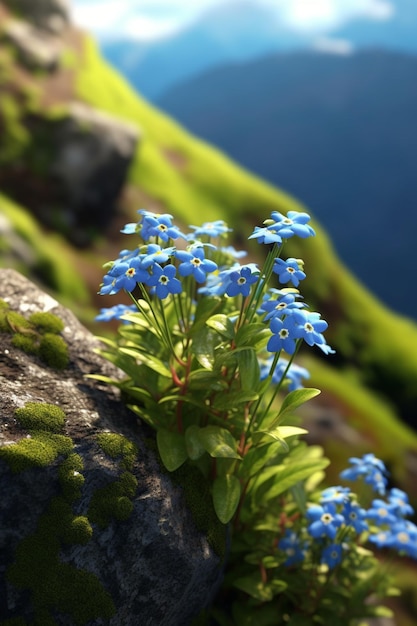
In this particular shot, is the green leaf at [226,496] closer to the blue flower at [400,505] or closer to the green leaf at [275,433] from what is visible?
the green leaf at [275,433]

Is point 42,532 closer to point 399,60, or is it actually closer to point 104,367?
point 104,367

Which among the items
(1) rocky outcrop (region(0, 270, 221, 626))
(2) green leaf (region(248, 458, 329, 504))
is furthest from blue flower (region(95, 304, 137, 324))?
(2) green leaf (region(248, 458, 329, 504))

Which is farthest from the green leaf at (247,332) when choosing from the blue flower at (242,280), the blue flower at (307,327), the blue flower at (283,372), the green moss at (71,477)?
the green moss at (71,477)

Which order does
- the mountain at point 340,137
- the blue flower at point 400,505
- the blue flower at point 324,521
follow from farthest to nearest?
the mountain at point 340,137 → the blue flower at point 400,505 → the blue flower at point 324,521

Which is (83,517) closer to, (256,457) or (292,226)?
(256,457)

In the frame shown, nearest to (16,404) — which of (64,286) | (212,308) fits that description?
(212,308)

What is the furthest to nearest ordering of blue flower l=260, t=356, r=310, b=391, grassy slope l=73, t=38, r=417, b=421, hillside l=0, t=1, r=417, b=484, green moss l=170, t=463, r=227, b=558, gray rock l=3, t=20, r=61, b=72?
1. grassy slope l=73, t=38, r=417, b=421
2. gray rock l=3, t=20, r=61, b=72
3. hillside l=0, t=1, r=417, b=484
4. blue flower l=260, t=356, r=310, b=391
5. green moss l=170, t=463, r=227, b=558

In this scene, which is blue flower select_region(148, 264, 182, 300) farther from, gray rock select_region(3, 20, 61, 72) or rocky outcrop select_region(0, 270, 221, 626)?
gray rock select_region(3, 20, 61, 72)
